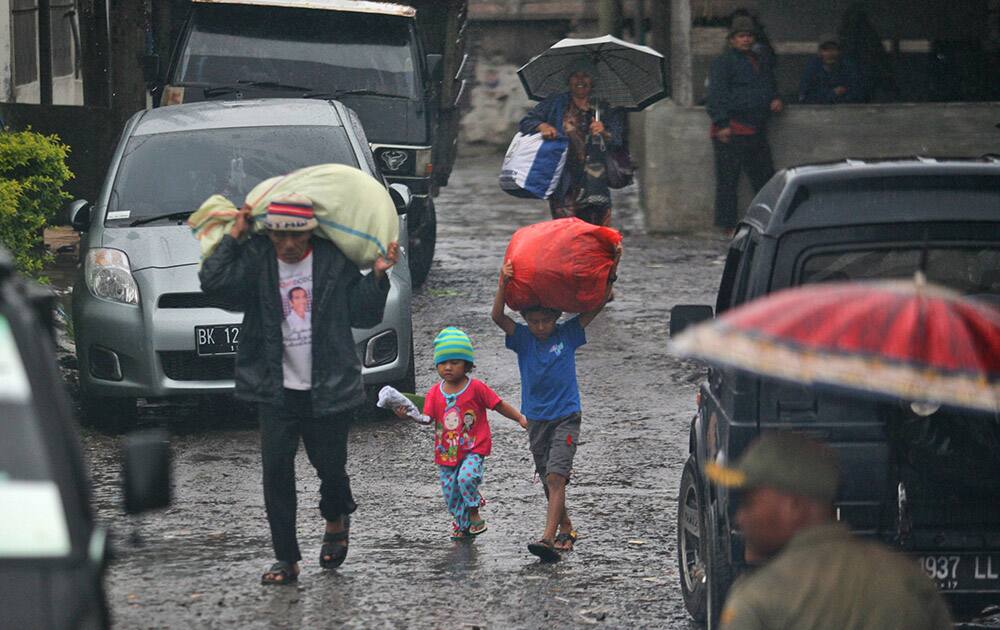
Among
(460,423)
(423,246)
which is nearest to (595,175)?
(423,246)

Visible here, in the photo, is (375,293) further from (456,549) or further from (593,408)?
(593,408)

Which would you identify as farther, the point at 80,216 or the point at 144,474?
the point at 80,216

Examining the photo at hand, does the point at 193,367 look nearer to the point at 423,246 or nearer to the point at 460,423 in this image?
the point at 460,423

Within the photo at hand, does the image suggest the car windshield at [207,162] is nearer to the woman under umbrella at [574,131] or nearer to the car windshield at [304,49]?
the woman under umbrella at [574,131]

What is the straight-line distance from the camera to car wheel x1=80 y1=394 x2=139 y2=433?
10047 millimetres

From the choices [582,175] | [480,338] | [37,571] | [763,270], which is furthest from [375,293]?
[582,175]

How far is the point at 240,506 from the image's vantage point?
8422 millimetres

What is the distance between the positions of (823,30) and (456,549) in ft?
56.4

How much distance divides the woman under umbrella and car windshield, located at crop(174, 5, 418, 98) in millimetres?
1366

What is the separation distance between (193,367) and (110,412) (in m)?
0.68

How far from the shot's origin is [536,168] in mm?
13297

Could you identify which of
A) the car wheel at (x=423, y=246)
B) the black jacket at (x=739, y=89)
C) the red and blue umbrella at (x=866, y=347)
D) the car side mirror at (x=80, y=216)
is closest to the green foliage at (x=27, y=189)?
the car side mirror at (x=80, y=216)

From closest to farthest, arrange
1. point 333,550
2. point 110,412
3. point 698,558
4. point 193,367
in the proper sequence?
1. point 698,558
2. point 333,550
3. point 193,367
4. point 110,412

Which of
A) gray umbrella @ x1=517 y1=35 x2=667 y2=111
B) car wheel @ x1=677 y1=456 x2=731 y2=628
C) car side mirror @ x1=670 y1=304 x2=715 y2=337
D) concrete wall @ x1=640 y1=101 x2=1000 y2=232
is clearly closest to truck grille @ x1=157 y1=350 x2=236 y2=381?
car wheel @ x1=677 y1=456 x2=731 y2=628
